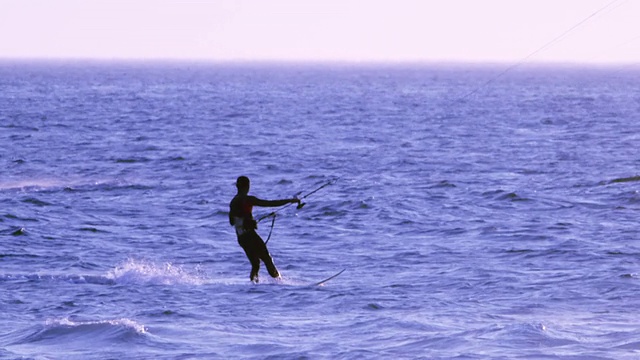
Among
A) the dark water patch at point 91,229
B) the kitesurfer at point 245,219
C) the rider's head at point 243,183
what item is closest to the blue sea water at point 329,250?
the dark water patch at point 91,229

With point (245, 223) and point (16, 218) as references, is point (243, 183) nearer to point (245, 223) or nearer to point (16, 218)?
point (245, 223)

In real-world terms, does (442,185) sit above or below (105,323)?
below

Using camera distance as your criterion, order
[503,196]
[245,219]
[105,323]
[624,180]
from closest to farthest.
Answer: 1. [245,219]
2. [105,323]
3. [503,196]
4. [624,180]

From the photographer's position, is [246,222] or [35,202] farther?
[35,202]

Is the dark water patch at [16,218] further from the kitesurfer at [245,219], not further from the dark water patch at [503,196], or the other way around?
the dark water patch at [503,196]

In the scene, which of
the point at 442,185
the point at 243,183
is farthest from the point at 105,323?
the point at 442,185

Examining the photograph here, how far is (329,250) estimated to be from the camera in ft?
81.4

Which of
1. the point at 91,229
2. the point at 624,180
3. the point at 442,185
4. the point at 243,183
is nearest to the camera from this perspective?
the point at 243,183

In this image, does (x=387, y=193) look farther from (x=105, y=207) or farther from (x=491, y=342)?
(x=491, y=342)

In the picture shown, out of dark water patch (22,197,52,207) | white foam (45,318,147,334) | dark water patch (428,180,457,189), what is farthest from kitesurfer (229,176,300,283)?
dark water patch (428,180,457,189)

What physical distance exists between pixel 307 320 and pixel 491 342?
3.23 m

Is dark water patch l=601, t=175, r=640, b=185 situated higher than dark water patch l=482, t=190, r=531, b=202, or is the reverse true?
dark water patch l=601, t=175, r=640, b=185

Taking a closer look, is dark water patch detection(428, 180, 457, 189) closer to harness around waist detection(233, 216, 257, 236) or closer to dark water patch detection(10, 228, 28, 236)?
dark water patch detection(10, 228, 28, 236)

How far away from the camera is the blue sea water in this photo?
16375mm
